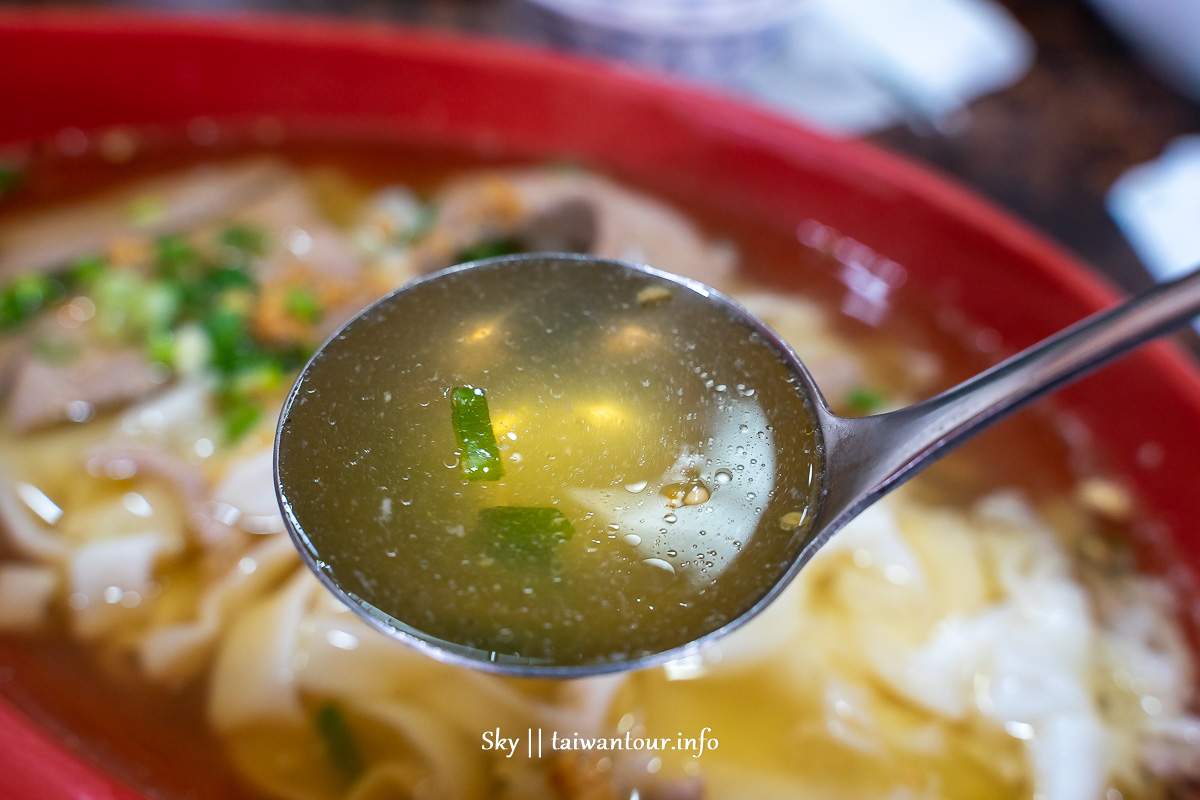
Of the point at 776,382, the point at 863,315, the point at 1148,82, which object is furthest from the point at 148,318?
the point at 1148,82

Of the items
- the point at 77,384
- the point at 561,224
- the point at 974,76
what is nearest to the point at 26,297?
the point at 77,384

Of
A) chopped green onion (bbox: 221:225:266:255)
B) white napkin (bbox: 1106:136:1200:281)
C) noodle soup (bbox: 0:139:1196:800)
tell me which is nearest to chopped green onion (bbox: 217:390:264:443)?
noodle soup (bbox: 0:139:1196:800)

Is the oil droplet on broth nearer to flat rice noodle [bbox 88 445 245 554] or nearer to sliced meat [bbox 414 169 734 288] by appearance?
flat rice noodle [bbox 88 445 245 554]

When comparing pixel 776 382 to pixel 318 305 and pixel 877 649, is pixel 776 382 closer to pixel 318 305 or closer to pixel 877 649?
pixel 877 649

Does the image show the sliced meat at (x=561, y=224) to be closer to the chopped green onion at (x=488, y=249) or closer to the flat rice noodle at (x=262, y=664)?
the chopped green onion at (x=488, y=249)

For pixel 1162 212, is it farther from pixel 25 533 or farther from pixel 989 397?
pixel 25 533

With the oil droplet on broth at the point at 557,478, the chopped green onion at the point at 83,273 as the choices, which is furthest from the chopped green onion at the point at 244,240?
the oil droplet on broth at the point at 557,478
